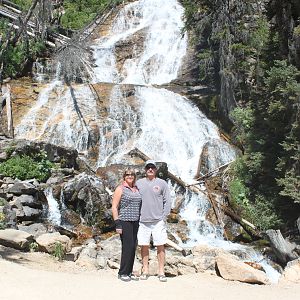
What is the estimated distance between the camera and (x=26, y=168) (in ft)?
49.5

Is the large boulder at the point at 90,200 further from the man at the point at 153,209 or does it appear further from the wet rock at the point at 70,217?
the man at the point at 153,209

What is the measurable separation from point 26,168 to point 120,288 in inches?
396

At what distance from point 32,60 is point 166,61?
24.9ft

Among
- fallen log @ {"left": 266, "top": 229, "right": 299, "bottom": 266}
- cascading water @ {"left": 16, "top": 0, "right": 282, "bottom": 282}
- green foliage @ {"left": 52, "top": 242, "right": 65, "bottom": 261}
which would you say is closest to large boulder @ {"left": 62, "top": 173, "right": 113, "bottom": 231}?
cascading water @ {"left": 16, "top": 0, "right": 282, "bottom": 282}

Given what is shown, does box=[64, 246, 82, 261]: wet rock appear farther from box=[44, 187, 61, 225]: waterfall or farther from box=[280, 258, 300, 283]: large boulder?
box=[280, 258, 300, 283]: large boulder

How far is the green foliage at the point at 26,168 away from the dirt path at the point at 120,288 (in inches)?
336

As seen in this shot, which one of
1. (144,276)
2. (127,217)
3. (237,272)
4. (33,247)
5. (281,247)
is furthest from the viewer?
(281,247)

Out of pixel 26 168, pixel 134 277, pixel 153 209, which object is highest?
pixel 153 209

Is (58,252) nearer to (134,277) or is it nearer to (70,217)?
(134,277)

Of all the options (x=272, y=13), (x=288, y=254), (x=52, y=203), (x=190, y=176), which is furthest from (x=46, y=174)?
(x=272, y=13)

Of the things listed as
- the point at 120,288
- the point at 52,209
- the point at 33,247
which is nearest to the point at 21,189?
the point at 52,209

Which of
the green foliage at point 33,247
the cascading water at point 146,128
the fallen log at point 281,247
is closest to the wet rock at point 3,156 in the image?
the cascading water at point 146,128

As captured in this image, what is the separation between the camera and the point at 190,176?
17.1 metres

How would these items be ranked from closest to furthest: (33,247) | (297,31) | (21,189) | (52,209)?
1. (33,247)
2. (297,31)
3. (21,189)
4. (52,209)
